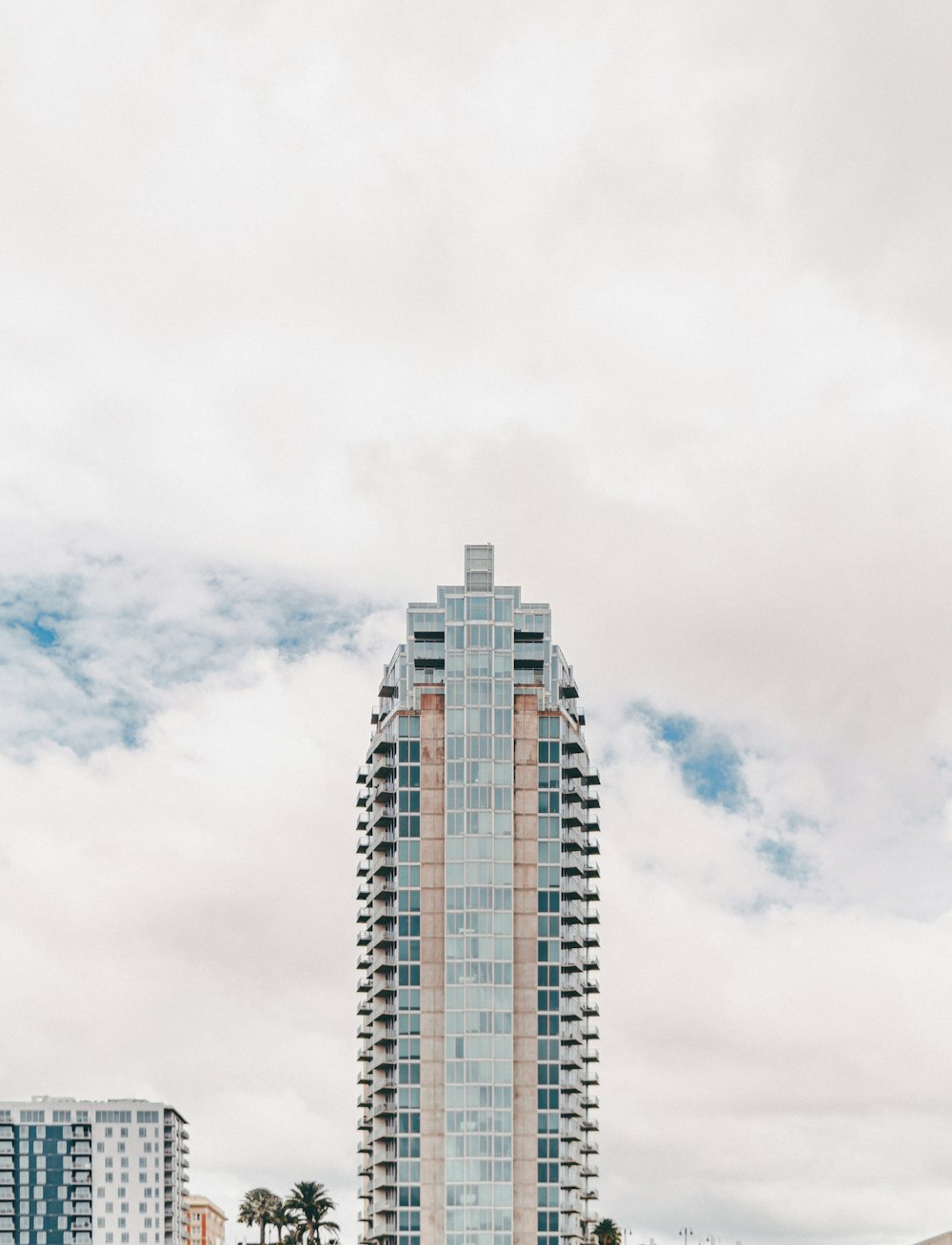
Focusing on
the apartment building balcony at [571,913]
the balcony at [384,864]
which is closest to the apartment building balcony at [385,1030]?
the balcony at [384,864]

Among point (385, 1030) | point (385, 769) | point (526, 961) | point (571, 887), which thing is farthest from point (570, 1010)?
point (385, 769)

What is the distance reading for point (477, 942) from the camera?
186250 mm

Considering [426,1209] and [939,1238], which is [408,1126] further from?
[939,1238]

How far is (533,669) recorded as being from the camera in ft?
641

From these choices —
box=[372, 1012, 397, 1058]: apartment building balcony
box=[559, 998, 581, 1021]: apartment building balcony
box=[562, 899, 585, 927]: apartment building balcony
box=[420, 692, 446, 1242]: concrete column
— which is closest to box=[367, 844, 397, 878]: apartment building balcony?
box=[420, 692, 446, 1242]: concrete column

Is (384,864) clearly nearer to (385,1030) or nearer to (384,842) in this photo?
(384,842)

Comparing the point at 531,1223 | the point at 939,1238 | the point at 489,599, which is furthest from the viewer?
the point at 489,599

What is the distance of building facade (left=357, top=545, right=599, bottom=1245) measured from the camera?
182125 millimetres

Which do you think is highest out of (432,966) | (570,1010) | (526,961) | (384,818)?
(384,818)

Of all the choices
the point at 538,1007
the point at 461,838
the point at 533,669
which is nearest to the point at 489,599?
the point at 533,669

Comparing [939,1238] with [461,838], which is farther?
[461,838]

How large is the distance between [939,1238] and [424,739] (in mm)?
82152

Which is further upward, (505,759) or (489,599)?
(489,599)

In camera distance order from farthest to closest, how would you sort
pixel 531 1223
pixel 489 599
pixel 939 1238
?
pixel 489 599, pixel 531 1223, pixel 939 1238
